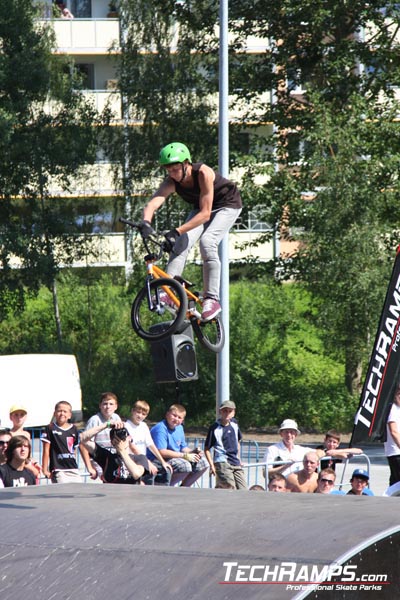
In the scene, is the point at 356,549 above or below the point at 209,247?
below

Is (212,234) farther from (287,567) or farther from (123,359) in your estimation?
(123,359)

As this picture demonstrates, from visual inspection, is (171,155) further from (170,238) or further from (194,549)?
(194,549)

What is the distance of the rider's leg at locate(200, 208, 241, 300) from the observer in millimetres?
9773

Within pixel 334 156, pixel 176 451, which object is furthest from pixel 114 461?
pixel 334 156

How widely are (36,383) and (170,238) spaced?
13.5 metres

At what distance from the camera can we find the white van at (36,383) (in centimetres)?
2183

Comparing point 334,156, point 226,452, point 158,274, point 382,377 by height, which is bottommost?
point 226,452

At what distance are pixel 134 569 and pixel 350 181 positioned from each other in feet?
59.4

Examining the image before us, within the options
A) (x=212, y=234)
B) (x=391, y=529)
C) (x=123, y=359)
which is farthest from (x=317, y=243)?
(x=391, y=529)

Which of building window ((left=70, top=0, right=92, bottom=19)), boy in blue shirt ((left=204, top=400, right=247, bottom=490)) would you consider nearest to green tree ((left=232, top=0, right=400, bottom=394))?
boy in blue shirt ((left=204, top=400, right=247, bottom=490))

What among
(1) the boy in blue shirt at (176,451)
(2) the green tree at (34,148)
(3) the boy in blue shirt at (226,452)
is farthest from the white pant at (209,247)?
(2) the green tree at (34,148)

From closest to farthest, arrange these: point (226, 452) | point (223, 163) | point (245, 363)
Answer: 1. point (226, 452)
2. point (223, 163)
3. point (245, 363)

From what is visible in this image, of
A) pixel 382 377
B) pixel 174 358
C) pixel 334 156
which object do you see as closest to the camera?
pixel 174 358

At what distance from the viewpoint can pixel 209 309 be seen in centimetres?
993
